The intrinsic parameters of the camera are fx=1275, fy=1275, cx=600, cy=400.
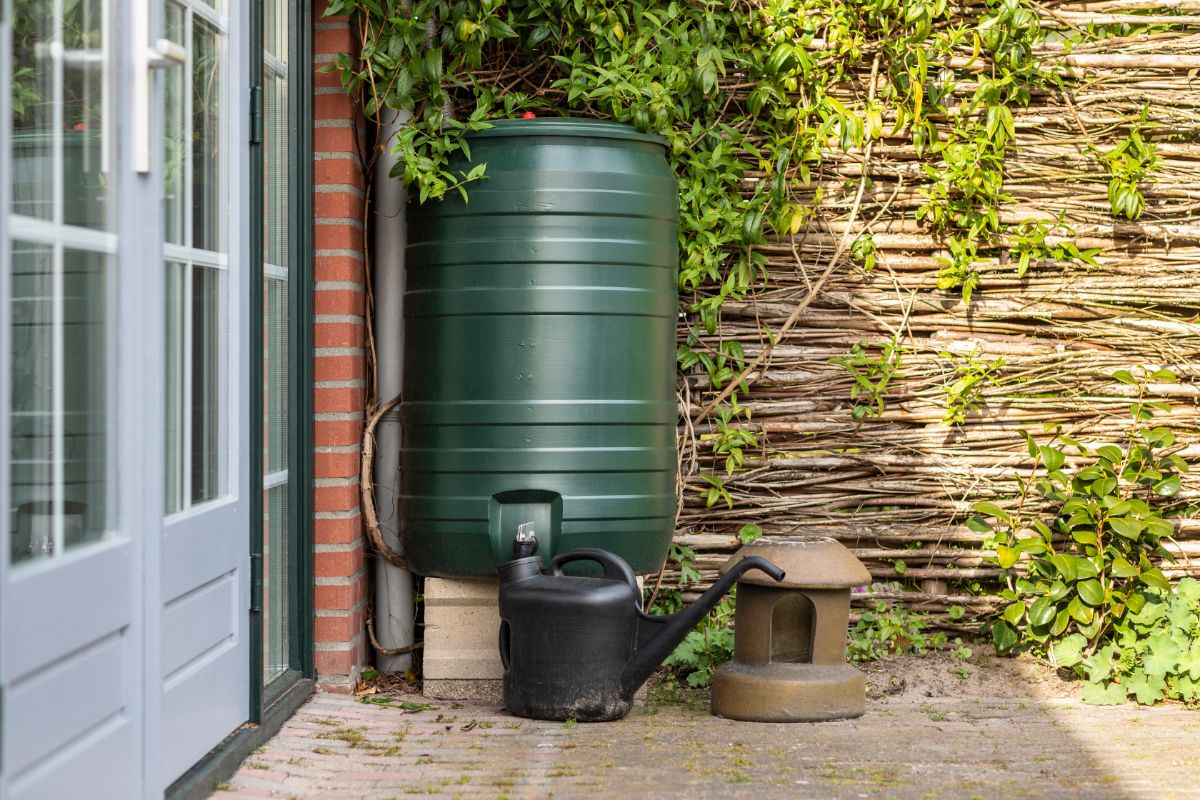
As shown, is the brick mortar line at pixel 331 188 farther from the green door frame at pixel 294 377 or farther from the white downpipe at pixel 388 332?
the white downpipe at pixel 388 332

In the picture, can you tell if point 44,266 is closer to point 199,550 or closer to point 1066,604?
point 199,550

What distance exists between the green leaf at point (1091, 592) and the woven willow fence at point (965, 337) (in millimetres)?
389

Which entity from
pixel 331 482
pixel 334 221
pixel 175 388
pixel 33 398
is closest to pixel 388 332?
pixel 334 221

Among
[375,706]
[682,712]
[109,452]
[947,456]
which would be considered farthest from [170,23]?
[947,456]

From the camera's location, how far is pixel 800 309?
154 inches

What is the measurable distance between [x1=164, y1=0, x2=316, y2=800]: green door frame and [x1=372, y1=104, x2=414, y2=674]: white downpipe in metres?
0.28

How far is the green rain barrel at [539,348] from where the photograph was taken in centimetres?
326

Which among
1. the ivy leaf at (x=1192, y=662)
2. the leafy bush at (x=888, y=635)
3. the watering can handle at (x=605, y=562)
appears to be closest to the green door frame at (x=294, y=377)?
the watering can handle at (x=605, y=562)

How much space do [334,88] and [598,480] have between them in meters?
1.26

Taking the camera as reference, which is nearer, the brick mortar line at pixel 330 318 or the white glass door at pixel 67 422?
the white glass door at pixel 67 422

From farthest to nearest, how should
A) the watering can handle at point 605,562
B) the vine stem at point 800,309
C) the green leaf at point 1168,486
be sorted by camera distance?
the vine stem at point 800,309 → the green leaf at point 1168,486 → the watering can handle at point 605,562

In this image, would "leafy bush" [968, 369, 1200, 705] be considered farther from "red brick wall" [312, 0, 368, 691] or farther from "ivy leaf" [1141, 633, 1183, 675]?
"red brick wall" [312, 0, 368, 691]

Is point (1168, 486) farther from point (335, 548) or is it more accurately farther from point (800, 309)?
point (335, 548)

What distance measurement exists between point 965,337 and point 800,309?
0.53 m
